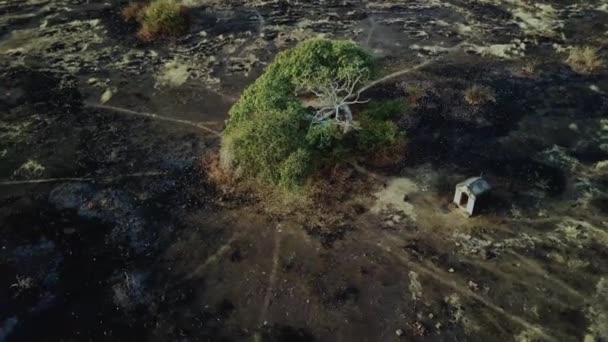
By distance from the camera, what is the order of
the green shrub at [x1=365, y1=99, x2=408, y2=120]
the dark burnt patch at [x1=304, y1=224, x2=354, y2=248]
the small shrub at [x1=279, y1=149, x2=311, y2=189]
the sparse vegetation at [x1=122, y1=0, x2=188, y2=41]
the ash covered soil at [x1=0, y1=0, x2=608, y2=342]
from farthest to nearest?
the sparse vegetation at [x1=122, y1=0, x2=188, y2=41] → the green shrub at [x1=365, y1=99, x2=408, y2=120] → the small shrub at [x1=279, y1=149, x2=311, y2=189] → the dark burnt patch at [x1=304, y1=224, x2=354, y2=248] → the ash covered soil at [x1=0, y1=0, x2=608, y2=342]

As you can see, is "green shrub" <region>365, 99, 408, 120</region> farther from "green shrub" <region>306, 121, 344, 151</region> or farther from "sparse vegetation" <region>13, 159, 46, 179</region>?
"sparse vegetation" <region>13, 159, 46, 179</region>

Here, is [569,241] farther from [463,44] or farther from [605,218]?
[463,44]

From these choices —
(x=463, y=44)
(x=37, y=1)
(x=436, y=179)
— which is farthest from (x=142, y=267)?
(x=37, y=1)

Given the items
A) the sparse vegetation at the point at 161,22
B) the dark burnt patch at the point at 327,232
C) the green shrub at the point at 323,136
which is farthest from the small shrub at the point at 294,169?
the sparse vegetation at the point at 161,22

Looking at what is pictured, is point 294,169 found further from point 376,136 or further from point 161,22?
point 161,22

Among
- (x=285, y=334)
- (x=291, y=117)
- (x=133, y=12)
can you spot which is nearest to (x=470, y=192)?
(x=291, y=117)

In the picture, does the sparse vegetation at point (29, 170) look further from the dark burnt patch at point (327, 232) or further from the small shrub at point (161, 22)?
the dark burnt patch at point (327, 232)

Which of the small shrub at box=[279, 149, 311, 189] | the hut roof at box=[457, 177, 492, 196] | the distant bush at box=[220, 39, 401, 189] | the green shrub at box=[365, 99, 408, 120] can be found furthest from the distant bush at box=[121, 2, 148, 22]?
the hut roof at box=[457, 177, 492, 196]
